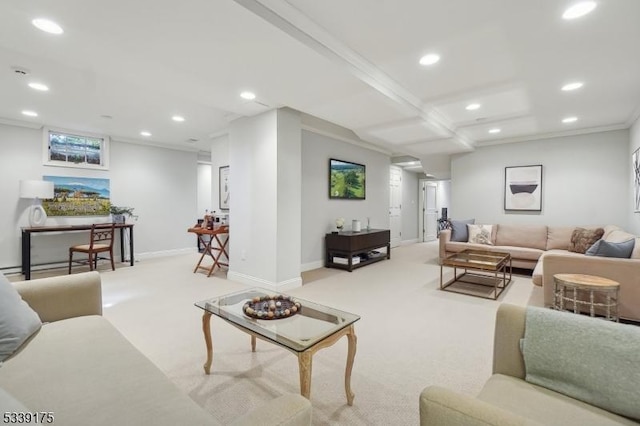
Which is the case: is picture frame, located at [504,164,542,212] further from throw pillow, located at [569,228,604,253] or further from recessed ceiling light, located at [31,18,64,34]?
recessed ceiling light, located at [31,18,64,34]

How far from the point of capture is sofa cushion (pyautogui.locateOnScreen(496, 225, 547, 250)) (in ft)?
17.0

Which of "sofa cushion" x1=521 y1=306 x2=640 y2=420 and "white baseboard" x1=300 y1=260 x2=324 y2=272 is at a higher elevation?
"sofa cushion" x1=521 y1=306 x2=640 y2=420

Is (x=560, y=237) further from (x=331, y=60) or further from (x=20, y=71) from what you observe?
(x=20, y=71)

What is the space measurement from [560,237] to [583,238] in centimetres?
45

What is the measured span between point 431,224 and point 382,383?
858 cm

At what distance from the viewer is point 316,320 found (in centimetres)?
181

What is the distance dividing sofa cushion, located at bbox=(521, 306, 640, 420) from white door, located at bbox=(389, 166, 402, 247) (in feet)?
22.1

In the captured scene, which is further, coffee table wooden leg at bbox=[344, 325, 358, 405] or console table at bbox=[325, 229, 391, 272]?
console table at bbox=[325, 229, 391, 272]

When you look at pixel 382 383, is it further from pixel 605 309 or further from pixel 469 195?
pixel 469 195

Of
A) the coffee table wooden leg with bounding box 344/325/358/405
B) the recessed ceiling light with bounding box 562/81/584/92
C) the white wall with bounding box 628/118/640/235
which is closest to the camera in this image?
the coffee table wooden leg with bounding box 344/325/358/405

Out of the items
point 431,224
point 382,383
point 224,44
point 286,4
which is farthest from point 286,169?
point 431,224

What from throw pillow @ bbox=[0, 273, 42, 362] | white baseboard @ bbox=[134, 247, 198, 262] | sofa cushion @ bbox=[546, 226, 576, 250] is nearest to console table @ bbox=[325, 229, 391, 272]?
sofa cushion @ bbox=[546, 226, 576, 250]

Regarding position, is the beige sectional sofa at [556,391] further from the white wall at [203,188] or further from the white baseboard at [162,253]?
the white wall at [203,188]

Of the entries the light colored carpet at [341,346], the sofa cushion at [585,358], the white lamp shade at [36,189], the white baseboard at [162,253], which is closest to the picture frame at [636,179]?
the light colored carpet at [341,346]
